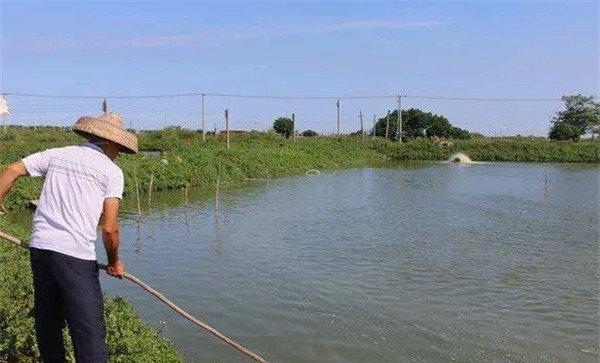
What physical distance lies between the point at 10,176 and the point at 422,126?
54.2m

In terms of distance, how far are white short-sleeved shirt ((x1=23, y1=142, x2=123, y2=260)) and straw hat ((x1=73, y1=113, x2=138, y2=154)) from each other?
0.14 metres

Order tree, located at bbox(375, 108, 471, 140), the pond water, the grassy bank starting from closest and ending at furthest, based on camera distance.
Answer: the pond water, the grassy bank, tree, located at bbox(375, 108, 471, 140)

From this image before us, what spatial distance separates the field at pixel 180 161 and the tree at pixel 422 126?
10.6m

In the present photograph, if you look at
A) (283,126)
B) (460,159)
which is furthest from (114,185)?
(283,126)

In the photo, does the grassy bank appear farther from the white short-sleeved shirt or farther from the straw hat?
the white short-sleeved shirt

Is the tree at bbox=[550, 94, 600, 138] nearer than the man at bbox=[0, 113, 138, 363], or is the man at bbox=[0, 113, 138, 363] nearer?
the man at bbox=[0, 113, 138, 363]

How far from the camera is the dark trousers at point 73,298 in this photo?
10.8 ft

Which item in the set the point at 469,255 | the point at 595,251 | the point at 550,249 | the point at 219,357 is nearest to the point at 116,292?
the point at 219,357

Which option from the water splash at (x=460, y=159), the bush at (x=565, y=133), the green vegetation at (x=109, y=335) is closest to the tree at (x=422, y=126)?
the bush at (x=565, y=133)

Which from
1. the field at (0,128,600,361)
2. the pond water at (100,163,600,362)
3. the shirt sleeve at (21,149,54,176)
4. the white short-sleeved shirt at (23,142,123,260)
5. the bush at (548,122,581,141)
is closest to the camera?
the white short-sleeved shirt at (23,142,123,260)

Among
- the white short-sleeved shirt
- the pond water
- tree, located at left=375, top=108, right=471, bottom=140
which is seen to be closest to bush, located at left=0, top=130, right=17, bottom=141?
the pond water

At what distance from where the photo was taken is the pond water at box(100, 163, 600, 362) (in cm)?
638

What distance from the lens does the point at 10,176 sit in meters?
3.44

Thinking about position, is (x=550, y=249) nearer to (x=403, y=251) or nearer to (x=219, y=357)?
(x=403, y=251)
